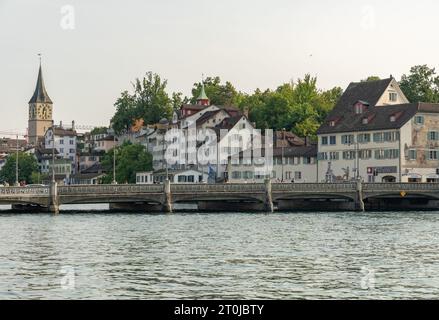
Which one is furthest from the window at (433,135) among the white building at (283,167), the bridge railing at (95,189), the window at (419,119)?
the bridge railing at (95,189)

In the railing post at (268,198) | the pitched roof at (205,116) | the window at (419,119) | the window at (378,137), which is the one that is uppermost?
the pitched roof at (205,116)

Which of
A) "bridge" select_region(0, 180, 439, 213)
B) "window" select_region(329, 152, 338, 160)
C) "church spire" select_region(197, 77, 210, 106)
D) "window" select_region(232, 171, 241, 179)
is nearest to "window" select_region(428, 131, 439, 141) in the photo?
"bridge" select_region(0, 180, 439, 213)

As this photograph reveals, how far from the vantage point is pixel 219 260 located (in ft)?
149

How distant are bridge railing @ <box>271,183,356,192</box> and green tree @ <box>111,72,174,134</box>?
94.3 m

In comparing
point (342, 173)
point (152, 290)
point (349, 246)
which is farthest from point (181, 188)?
point (152, 290)

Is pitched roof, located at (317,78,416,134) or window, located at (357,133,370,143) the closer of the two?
pitched roof, located at (317,78,416,134)

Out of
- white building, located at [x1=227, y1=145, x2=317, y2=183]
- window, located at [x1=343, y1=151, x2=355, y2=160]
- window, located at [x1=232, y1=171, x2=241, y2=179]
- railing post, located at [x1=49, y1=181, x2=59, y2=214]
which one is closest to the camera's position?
railing post, located at [x1=49, y1=181, x2=59, y2=214]

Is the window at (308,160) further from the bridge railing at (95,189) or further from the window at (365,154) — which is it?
the bridge railing at (95,189)

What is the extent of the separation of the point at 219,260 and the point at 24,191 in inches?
1902

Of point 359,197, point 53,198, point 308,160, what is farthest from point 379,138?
Answer: point 53,198

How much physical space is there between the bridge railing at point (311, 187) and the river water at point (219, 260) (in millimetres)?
20025

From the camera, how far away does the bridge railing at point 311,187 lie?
9838 centimetres

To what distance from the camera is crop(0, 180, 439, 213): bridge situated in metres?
91.6

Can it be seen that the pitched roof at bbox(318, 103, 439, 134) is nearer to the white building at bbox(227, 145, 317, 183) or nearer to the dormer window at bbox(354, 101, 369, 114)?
the dormer window at bbox(354, 101, 369, 114)
